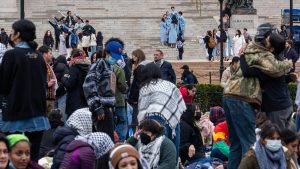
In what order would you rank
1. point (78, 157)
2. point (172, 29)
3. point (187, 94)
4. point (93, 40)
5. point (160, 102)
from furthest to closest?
point (172, 29)
point (93, 40)
point (187, 94)
point (160, 102)
point (78, 157)

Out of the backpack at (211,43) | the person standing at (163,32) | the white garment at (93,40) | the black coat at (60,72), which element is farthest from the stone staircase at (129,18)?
the black coat at (60,72)

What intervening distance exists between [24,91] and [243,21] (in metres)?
34.1

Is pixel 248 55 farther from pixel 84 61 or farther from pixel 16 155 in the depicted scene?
pixel 84 61

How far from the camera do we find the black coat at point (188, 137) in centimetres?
1492

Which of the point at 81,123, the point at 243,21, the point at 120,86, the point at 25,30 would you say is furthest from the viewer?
the point at 243,21

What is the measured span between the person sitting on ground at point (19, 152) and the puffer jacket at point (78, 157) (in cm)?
57

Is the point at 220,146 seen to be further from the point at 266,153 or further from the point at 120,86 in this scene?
the point at 266,153

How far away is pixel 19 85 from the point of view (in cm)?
1179

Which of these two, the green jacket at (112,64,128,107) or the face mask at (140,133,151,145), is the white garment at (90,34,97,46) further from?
the face mask at (140,133,151,145)

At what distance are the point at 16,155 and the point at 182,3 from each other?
42.4 m

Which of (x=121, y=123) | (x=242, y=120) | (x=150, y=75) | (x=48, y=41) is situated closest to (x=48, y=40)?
(x=48, y=41)

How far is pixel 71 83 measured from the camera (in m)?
16.4

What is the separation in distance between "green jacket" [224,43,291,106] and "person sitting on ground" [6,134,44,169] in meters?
2.56

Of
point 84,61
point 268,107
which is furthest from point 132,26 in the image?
point 268,107
